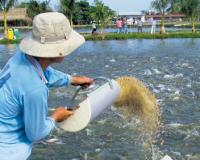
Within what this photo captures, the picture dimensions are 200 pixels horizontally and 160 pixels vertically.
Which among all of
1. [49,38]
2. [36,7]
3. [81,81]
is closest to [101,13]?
[36,7]

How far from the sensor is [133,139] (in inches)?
282

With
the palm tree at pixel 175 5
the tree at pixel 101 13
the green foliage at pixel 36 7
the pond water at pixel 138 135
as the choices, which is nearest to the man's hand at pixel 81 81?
the pond water at pixel 138 135

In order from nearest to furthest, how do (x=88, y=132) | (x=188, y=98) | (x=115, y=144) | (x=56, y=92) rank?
(x=115, y=144)
(x=88, y=132)
(x=188, y=98)
(x=56, y=92)

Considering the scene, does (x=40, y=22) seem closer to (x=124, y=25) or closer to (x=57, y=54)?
(x=57, y=54)

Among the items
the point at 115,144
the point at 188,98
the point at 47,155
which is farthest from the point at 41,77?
the point at 188,98

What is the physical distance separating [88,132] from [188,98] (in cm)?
330

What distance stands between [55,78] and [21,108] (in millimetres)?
566

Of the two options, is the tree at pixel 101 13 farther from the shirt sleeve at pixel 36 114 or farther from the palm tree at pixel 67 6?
the shirt sleeve at pixel 36 114

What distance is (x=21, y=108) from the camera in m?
3.09

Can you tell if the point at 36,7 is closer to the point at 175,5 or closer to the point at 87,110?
the point at 175,5

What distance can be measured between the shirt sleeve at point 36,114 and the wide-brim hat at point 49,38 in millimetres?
233

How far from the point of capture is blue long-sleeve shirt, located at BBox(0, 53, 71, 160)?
3.02 metres

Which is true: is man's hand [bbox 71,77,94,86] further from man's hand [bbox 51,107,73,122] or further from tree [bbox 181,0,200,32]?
tree [bbox 181,0,200,32]

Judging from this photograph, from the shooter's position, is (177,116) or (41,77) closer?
(41,77)
